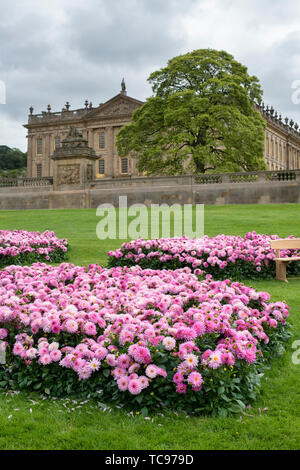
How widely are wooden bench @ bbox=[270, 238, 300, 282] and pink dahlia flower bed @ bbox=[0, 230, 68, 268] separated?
19.0 ft

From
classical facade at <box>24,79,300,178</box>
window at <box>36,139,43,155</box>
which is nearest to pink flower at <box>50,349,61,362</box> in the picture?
classical facade at <box>24,79,300,178</box>

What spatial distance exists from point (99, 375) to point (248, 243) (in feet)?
22.9

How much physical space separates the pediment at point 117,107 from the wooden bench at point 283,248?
2436 inches

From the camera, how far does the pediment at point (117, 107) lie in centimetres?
6944

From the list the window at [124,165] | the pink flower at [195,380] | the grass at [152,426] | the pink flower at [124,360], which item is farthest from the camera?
the window at [124,165]

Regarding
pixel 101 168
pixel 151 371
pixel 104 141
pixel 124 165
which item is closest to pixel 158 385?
pixel 151 371

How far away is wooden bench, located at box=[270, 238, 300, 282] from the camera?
960 centimetres

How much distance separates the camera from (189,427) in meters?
3.92

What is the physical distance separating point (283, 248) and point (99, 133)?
2612 inches

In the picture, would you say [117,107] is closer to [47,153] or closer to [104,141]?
[104,141]

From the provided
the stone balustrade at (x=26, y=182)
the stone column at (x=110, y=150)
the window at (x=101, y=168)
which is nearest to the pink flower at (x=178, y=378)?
the stone balustrade at (x=26, y=182)

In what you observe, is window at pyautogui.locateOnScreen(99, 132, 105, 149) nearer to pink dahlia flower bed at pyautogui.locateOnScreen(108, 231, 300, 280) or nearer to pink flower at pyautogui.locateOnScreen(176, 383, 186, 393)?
pink dahlia flower bed at pyautogui.locateOnScreen(108, 231, 300, 280)

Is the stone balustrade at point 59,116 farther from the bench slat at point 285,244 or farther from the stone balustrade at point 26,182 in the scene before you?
the bench slat at point 285,244

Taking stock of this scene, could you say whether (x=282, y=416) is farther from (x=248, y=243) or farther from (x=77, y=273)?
(x=248, y=243)
